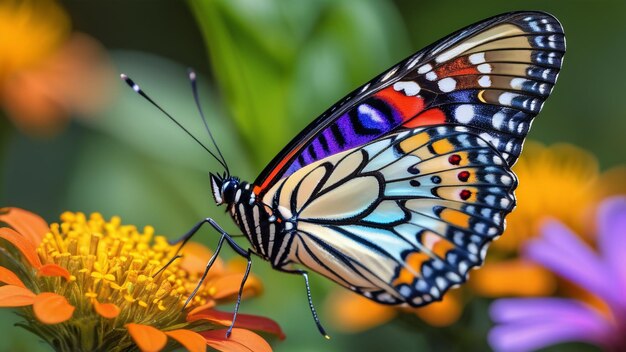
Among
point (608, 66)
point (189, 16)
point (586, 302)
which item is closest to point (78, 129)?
point (189, 16)

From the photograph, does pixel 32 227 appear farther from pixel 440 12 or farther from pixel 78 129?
pixel 440 12

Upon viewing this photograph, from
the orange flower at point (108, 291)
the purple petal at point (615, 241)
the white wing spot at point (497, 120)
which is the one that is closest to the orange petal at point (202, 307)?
the orange flower at point (108, 291)

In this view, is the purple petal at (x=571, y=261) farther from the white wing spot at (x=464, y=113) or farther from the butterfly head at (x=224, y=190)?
the butterfly head at (x=224, y=190)

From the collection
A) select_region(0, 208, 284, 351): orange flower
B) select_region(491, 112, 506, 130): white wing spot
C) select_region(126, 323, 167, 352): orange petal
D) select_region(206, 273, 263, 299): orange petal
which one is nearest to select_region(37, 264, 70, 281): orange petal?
select_region(0, 208, 284, 351): orange flower

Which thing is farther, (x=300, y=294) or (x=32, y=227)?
(x=300, y=294)

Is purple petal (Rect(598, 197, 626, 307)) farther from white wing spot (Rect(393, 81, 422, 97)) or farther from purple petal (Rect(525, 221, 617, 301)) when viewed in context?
white wing spot (Rect(393, 81, 422, 97))
